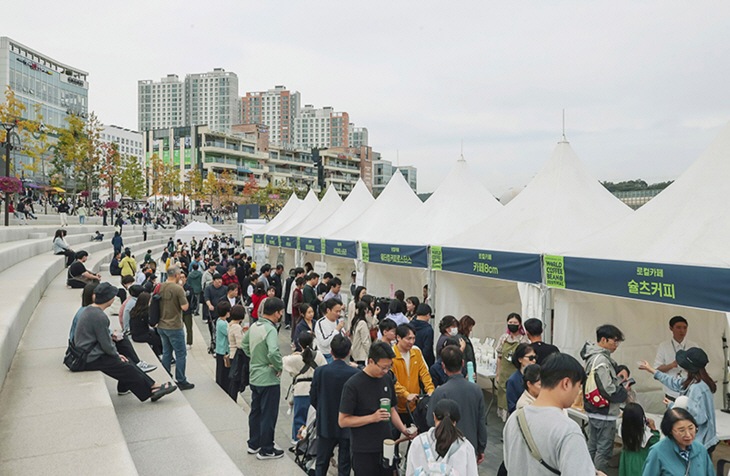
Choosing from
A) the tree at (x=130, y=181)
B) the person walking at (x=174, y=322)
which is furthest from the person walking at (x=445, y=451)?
the tree at (x=130, y=181)

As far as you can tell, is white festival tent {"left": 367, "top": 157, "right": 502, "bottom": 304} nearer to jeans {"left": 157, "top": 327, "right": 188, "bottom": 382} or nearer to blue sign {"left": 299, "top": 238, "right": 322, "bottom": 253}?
blue sign {"left": 299, "top": 238, "right": 322, "bottom": 253}

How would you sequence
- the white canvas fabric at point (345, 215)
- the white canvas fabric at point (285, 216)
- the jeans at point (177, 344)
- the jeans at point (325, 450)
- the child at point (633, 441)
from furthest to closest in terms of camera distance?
the white canvas fabric at point (285, 216) < the white canvas fabric at point (345, 215) < the jeans at point (177, 344) < the jeans at point (325, 450) < the child at point (633, 441)

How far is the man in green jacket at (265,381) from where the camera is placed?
16.6 ft

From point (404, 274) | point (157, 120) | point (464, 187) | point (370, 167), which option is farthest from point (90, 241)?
point (157, 120)

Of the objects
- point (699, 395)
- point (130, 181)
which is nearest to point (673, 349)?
point (699, 395)

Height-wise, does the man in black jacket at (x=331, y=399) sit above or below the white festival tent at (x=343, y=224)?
Result: below

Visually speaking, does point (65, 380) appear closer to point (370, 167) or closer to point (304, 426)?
point (304, 426)

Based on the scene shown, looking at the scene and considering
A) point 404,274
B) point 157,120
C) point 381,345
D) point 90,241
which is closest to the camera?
point 381,345

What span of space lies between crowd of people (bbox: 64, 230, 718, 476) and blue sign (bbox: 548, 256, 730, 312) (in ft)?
2.00

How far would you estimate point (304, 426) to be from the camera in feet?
17.1

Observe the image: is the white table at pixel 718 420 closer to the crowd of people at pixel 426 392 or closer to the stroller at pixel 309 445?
the crowd of people at pixel 426 392

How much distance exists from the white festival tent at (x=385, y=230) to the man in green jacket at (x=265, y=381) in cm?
630

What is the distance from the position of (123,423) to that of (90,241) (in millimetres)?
20363

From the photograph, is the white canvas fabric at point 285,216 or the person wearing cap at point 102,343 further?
the white canvas fabric at point 285,216
